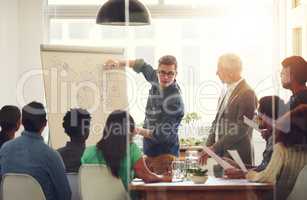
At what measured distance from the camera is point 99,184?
10.1 feet

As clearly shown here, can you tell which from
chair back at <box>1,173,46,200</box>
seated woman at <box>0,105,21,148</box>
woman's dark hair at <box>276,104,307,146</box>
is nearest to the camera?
chair back at <box>1,173,46,200</box>

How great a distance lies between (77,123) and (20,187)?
66 cm

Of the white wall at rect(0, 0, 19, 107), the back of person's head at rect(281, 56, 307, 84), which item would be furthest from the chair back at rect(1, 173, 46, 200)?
the back of person's head at rect(281, 56, 307, 84)

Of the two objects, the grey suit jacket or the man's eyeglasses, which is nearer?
the grey suit jacket

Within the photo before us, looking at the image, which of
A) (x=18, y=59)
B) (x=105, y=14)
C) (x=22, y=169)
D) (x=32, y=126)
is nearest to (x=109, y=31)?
(x=105, y=14)

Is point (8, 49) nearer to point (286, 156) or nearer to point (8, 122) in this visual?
point (8, 122)

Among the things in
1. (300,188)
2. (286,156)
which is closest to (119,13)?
(286,156)

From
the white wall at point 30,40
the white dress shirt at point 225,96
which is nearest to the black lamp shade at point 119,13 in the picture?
the white wall at point 30,40

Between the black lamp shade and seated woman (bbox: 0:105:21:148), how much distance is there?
728 millimetres

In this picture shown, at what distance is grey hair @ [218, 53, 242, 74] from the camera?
327cm

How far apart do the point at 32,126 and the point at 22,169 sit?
0.23 metres

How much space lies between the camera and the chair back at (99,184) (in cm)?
303

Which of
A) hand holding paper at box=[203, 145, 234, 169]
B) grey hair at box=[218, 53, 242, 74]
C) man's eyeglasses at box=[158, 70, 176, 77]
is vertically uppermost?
grey hair at box=[218, 53, 242, 74]

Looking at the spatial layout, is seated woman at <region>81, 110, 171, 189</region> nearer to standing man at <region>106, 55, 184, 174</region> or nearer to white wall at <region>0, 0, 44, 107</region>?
standing man at <region>106, 55, 184, 174</region>
